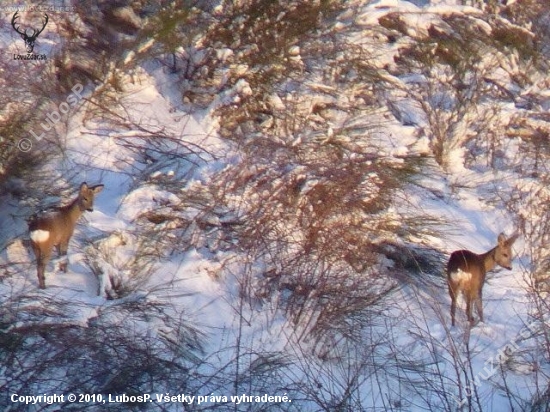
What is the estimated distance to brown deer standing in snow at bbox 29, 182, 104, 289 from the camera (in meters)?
7.23

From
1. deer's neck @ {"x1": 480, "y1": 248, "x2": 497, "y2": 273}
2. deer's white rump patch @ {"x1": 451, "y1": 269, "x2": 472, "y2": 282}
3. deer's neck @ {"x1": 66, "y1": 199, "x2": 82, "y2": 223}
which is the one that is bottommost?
deer's white rump patch @ {"x1": 451, "y1": 269, "x2": 472, "y2": 282}

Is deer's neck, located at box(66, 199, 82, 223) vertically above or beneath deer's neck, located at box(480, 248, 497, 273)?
above

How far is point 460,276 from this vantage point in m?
7.70

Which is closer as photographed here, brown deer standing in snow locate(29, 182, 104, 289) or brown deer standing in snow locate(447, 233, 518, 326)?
brown deer standing in snow locate(29, 182, 104, 289)

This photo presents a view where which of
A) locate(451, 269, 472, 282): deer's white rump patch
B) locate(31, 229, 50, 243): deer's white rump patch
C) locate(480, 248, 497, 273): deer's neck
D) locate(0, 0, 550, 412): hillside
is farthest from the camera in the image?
locate(480, 248, 497, 273): deer's neck

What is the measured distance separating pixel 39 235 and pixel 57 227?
0.19 m

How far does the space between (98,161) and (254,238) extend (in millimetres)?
1561

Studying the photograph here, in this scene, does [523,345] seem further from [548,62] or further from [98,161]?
[548,62]

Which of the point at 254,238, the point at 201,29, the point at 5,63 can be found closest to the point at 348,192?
the point at 254,238

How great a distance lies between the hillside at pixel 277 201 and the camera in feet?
21.8

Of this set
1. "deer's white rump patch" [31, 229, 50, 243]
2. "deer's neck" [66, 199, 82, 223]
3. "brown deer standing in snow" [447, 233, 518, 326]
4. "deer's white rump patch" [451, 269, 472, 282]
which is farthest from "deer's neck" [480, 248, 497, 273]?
"deer's white rump patch" [31, 229, 50, 243]

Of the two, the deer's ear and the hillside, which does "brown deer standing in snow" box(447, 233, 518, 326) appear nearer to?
the hillside

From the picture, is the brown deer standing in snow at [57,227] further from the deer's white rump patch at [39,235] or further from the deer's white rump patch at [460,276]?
the deer's white rump patch at [460,276]

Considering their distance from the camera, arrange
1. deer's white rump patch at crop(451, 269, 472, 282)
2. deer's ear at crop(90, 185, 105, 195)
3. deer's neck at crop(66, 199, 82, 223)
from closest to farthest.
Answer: deer's neck at crop(66, 199, 82, 223) → deer's white rump patch at crop(451, 269, 472, 282) → deer's ear at crop(90, 185, 105, 195)
